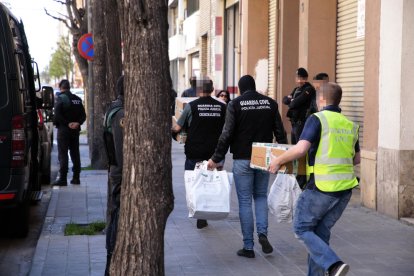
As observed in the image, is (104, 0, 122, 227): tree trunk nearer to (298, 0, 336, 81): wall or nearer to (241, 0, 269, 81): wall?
(298, 0, 336, 81): wall

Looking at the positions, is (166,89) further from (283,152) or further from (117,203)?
(117,203)

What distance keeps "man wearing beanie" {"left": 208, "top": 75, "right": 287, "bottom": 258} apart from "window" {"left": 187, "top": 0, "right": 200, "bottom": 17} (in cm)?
2462

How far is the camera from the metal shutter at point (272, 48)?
19.2 metres

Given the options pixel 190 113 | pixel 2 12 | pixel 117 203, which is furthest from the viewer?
pixel 190 113

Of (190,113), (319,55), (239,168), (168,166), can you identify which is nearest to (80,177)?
(319,55)

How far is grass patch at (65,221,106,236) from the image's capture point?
9.66 metres

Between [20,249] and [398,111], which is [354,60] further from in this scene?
[20,249]

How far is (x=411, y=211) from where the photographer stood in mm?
10195

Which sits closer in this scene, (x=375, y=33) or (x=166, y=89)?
(x=166, y=89)

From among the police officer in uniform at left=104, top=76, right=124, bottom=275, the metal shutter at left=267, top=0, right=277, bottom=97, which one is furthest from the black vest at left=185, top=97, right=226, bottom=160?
the metal shutter at left=267, top=0, right=277, bottom=97

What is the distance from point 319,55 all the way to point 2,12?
694 centimetres

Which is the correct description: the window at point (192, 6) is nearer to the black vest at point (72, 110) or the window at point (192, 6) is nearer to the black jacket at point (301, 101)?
the black vest at point (72, 110)

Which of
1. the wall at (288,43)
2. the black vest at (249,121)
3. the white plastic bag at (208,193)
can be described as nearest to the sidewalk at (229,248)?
the white plastic bag at (208,193)

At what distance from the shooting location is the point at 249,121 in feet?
27.1
